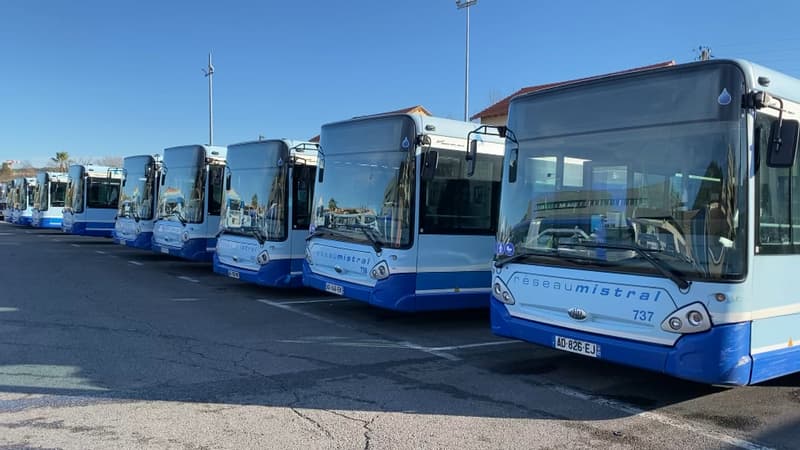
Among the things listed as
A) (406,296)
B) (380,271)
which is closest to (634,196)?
(406,296)

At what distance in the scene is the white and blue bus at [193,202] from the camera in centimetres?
1502

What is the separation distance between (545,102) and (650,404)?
10.5 ft

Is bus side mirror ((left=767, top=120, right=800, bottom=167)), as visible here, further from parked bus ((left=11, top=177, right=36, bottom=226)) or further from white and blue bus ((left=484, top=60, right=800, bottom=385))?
parked bus ((left=11, top=177, right=36, bottom=226))

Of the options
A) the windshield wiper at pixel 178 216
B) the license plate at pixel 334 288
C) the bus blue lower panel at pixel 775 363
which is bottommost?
the license plate at pixel 334 288

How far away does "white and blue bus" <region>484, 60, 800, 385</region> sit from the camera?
5.14 meters

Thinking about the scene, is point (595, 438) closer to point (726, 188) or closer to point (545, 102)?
point (726, 188)

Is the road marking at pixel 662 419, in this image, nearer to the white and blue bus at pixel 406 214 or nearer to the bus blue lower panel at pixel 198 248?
the white and blue bus at pixel 406 214

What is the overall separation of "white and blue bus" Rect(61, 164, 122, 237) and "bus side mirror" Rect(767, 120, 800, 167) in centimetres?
2379

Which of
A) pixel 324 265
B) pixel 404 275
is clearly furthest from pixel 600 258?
pixel 324 265

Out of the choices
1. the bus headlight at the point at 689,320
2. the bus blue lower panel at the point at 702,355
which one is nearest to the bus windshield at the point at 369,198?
the bus blue lower panel at the point at 702,355

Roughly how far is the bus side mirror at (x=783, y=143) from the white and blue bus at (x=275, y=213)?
8.21 meters

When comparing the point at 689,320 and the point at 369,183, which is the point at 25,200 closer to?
the point at 369,183

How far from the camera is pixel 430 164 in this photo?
8438mm

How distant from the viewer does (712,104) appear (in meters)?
5.25
